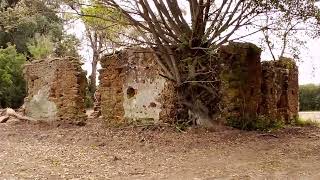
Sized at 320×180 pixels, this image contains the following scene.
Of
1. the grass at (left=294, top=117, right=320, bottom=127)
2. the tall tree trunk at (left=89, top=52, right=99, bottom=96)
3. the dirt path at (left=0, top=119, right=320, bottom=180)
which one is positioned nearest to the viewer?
the dirt path at (left=0, top=119, right=320, bottom=180)

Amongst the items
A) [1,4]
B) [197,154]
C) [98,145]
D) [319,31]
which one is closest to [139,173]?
[197,154]

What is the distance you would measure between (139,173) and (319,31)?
6426 mm

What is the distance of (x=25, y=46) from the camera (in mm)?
30281

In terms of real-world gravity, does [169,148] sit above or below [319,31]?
below

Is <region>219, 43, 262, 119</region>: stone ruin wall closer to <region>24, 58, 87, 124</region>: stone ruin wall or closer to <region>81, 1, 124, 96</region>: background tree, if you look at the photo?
<region>81, 1, 124, 96</region>: background tree

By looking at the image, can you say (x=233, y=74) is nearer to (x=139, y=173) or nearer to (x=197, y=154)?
(x=197, y=154)

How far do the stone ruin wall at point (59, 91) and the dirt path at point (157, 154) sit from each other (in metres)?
1.59

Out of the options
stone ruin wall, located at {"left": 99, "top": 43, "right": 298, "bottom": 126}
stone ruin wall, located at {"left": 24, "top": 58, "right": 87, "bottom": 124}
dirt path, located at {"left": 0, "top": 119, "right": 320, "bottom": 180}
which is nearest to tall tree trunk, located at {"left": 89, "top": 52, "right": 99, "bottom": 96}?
stone ruin wall, located at {"left": 24, "top": 58, "right": 87, "bottom": 124}

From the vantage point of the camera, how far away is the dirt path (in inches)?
319

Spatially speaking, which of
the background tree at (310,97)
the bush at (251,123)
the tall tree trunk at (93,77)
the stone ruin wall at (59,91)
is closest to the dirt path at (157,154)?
the bush at (251,123)

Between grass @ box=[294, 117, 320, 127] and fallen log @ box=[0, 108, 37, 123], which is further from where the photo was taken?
grass @ box=[294, 117, 320, 127]

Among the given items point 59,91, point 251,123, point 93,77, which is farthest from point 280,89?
point 93,77

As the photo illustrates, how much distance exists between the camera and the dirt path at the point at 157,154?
26.6ft

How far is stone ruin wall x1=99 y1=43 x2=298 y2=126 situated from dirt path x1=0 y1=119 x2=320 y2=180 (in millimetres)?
754
